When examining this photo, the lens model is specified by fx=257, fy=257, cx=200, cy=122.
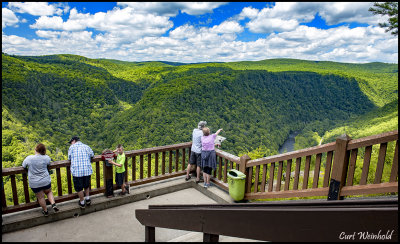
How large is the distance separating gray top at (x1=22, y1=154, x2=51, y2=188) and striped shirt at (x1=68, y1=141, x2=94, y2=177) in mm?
417

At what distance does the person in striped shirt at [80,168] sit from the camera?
4.62 meters

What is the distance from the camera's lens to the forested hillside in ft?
194

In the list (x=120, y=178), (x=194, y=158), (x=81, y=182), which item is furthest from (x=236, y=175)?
(x=81, y=182)

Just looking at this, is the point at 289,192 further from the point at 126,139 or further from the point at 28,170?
the point at 126,139

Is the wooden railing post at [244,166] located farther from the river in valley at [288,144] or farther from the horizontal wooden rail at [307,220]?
the river in valley at [288,144]

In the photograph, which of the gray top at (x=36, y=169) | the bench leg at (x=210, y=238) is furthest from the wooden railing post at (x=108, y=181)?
the bench leg at (x=210, y=238)

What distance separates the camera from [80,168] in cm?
464

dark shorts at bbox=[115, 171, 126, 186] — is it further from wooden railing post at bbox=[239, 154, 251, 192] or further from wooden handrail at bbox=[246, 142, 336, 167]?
wooden handrail at bbox=[246, 142, 336, 167]

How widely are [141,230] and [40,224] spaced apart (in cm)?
169

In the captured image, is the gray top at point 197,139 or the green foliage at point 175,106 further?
the green foliage at point 175,106

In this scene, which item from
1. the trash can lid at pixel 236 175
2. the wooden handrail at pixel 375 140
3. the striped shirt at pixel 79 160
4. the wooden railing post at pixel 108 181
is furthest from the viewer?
the wooden railing post at pixel 108 181

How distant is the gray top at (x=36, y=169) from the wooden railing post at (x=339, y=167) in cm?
451

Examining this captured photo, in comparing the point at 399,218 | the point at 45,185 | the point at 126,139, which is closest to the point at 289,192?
the point at 399,218

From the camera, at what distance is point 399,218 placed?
1.09 metres
